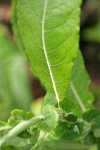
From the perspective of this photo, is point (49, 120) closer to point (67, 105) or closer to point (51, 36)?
point (67, 105)

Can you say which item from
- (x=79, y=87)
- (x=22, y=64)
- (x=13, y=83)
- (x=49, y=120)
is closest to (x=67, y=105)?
(x=49, y=120)

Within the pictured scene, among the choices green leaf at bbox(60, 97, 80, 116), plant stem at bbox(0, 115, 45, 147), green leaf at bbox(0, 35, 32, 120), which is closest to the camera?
plant stem at bbox(0, 115, 45, 147)

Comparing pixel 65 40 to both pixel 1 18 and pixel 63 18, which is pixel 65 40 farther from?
pixel 1 18

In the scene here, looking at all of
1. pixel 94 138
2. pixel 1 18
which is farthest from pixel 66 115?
pixel 1 18

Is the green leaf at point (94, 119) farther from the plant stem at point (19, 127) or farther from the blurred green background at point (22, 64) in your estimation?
the blurred green background at point (22, 64)

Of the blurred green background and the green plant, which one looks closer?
the green plant

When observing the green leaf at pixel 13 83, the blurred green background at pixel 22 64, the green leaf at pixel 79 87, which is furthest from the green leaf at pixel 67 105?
the green leaf at pixel 13 83

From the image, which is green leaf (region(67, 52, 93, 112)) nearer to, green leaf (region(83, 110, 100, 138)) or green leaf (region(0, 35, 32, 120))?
green leaf (region(83, 110, 100, 138))

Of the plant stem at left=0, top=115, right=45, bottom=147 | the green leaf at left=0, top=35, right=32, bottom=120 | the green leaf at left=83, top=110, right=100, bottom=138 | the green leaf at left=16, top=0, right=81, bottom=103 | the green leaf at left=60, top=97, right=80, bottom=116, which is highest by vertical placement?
the green leaf at left=16, top=0, right=81, bottom=103

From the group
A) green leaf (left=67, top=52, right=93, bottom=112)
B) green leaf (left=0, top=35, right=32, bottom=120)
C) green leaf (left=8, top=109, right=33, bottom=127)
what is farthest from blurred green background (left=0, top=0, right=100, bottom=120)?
green leaf (left=8, top=109, right=33, bottom=127)
